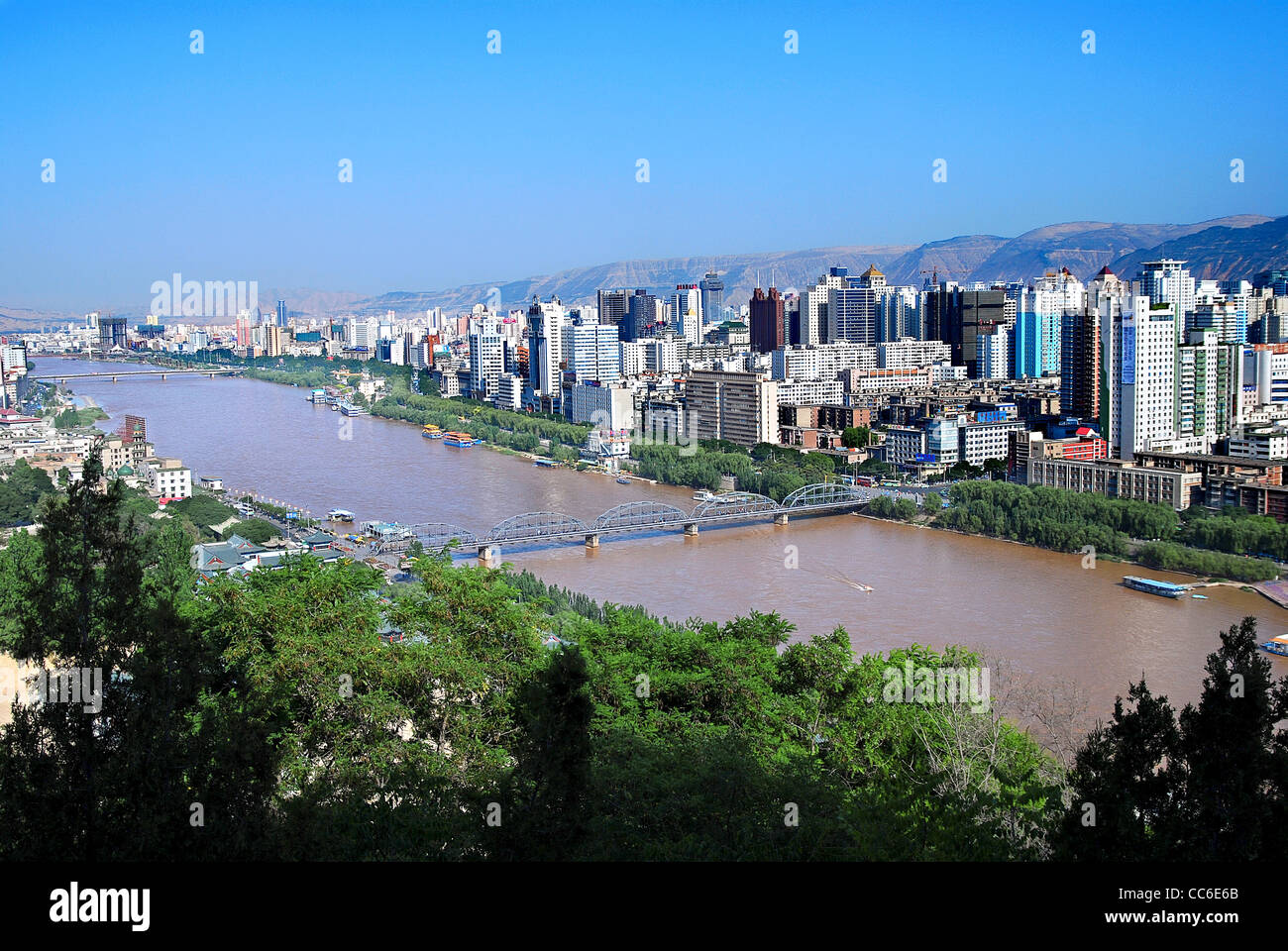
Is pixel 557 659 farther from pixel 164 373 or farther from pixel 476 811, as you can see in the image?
pixel 164 373

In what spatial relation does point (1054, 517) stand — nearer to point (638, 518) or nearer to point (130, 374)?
point (638, 518)

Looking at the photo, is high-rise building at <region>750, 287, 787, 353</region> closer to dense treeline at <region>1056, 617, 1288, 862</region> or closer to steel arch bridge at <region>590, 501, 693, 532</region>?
steel arch bridge at <region>590, 501, 693, 532</region>

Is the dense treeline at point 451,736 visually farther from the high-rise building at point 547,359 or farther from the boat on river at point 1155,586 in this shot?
the high-rise building at point 547,359

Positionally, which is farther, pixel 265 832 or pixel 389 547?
pixel 389 547

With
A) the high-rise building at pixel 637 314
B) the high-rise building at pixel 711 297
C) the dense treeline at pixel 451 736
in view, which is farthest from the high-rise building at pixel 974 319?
the dense treeline at pixel 451 736

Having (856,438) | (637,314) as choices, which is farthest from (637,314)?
(856,438)

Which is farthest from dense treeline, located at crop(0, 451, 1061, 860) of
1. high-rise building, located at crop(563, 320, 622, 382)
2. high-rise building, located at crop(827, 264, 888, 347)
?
high-rise building, located at crop(827, 264, 888, 347)
